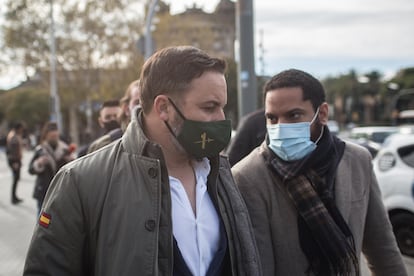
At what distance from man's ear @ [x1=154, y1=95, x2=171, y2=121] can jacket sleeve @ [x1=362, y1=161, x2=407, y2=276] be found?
1242 millimetres

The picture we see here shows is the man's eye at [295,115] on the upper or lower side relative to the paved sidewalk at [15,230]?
upper

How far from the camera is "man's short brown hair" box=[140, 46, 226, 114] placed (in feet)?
6.15

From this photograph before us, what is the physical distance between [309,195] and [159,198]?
2.68 feet

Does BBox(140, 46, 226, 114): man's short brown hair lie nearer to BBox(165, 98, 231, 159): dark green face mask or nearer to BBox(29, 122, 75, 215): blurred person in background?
BBox(165, 98, 231, 159): dark green face mask

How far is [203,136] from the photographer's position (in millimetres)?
1941

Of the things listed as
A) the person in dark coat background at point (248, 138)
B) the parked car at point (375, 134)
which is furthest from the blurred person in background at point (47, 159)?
the parked car at point (375, 134)

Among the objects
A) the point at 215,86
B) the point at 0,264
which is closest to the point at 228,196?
the point at 215,86

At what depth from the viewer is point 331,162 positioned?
2.45 m

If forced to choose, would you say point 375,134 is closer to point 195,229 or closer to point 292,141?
point 292,141

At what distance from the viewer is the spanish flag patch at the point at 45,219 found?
1734 mm

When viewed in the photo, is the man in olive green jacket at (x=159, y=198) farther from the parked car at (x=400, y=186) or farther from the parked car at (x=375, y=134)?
the parked car at (x=375, y=134)

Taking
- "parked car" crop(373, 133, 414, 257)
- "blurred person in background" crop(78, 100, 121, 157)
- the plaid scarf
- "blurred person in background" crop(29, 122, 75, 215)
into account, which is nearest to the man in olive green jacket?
the plaid scarf

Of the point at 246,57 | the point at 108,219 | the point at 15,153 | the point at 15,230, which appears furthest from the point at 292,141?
the point at 15,153

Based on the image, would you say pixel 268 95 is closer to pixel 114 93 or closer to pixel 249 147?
pixel 249 147
